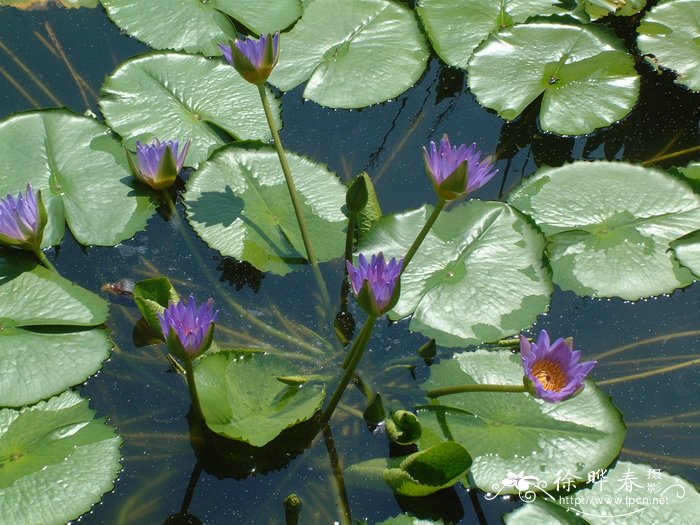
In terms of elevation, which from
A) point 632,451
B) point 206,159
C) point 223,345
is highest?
point 206,159

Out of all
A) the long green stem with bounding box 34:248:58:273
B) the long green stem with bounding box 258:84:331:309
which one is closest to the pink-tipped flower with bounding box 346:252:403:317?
the long green stem with bounding box 258:84:331:309

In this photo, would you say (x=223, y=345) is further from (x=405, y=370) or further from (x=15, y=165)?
(x=15, y=165)

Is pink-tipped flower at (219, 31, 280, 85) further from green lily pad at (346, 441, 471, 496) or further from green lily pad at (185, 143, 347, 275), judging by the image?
green lily pad at (346, 441, 471, 496)

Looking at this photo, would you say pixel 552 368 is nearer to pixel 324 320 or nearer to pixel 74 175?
pixel 324 320

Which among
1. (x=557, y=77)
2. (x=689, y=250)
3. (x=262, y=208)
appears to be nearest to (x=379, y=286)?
(x=262, y=208)

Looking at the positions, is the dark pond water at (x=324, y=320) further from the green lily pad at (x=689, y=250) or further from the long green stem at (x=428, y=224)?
the long green stem at (x=428, y=224)

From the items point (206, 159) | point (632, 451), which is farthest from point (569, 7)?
point (632, 451)
